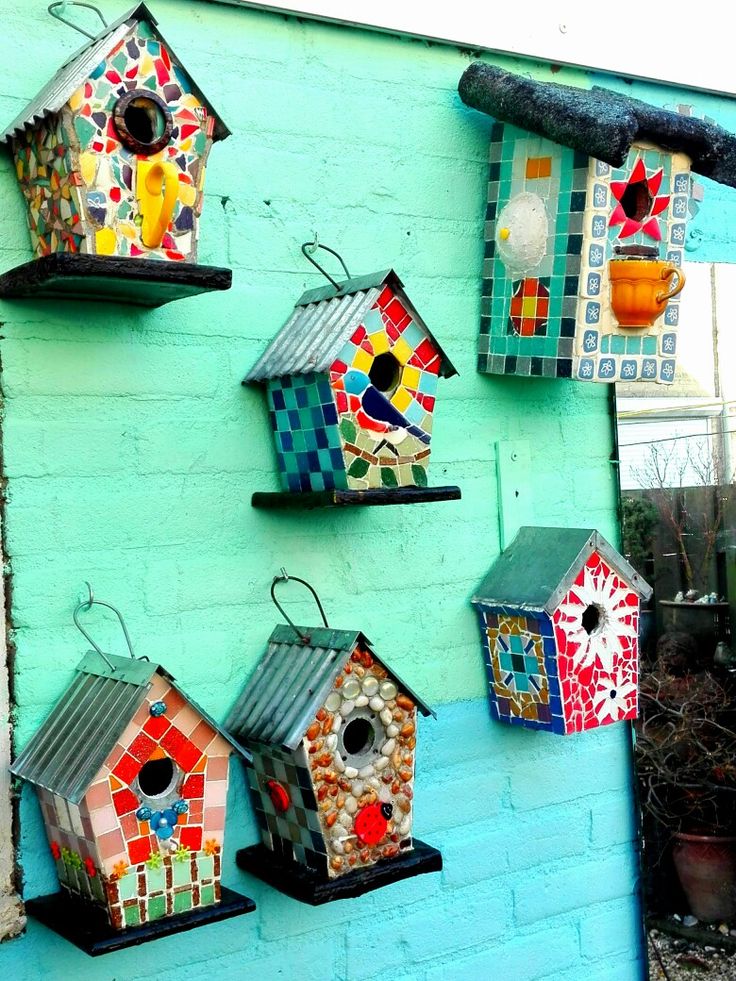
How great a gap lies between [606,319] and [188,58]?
3.20ft

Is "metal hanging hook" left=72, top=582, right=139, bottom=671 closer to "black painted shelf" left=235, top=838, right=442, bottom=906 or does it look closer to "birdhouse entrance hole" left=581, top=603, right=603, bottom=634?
"black painted shelf" left=235, top=838, right=442, bottom=906

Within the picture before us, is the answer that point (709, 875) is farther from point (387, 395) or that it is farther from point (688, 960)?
point (387, 395)

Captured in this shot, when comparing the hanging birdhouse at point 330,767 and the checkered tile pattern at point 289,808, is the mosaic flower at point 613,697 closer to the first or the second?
the hanging birdhouse at point 330,767

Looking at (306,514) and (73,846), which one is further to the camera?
(306,514)

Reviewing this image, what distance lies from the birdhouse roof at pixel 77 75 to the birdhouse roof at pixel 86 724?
0.90 meters

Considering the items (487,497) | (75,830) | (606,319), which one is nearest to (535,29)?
(606,319)

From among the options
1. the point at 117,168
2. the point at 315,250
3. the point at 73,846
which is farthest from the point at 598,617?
the point at 117,168

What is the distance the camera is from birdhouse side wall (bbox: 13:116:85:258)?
6.21 feet

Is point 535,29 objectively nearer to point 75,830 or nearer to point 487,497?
point 487,497

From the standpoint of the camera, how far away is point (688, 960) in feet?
11.4

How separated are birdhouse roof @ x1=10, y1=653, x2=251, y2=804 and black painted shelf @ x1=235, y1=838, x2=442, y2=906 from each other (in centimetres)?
26

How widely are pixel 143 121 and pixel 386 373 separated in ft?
2.05

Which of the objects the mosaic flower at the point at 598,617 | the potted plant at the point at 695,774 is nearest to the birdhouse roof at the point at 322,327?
the mosaic flower at the point at 598,617

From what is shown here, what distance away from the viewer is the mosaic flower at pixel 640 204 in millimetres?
2469
